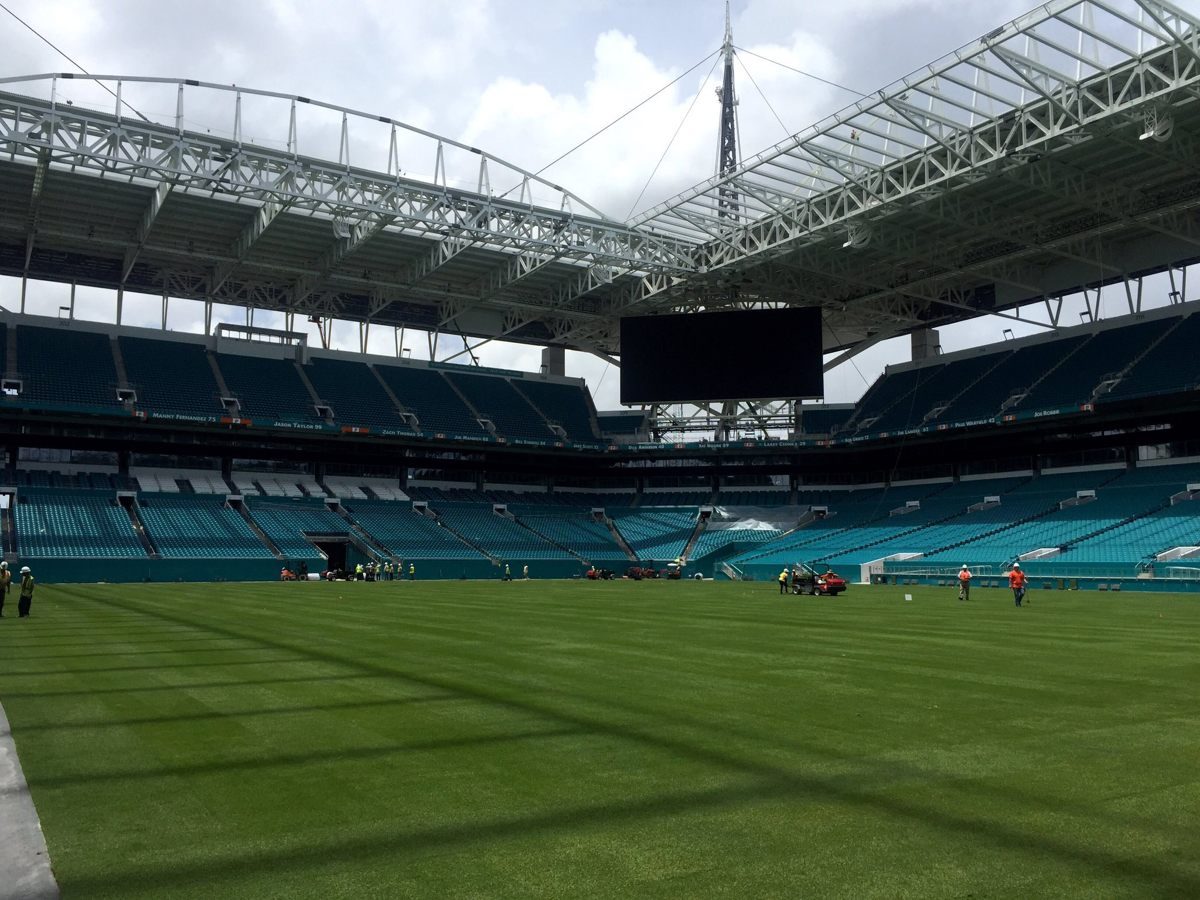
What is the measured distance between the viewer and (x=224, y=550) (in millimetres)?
54344

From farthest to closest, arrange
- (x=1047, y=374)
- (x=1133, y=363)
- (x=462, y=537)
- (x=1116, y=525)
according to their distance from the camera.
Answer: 1. (x=462, y=537)
2. (x=1047, y=374)
3. (x=1133, y=363)
4. (x=1116, y=525)

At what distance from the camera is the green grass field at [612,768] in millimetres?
5547

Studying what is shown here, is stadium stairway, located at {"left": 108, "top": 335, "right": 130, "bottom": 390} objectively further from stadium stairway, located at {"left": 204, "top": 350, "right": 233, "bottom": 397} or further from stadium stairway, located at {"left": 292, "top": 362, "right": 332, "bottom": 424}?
stadium stairway, located at {"left": 292, "top": 362, "right": 332, "bottom": 424}

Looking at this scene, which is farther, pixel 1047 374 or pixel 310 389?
pixel 310 389

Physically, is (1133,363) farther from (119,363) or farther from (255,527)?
(119,363)

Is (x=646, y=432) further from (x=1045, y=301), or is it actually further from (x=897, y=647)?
(x=897, y=647)

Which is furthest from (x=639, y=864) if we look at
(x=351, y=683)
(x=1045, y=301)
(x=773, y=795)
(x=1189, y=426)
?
(x=1045, y=301)

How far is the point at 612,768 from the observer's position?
26.1 ft

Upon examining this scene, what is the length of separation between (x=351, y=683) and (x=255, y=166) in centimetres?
3659

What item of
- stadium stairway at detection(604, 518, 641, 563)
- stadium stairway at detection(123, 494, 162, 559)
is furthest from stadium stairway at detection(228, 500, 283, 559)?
stadium stairway at detection(604, 518, 641, 563)

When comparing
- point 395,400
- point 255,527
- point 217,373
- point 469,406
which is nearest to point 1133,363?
point 469,406

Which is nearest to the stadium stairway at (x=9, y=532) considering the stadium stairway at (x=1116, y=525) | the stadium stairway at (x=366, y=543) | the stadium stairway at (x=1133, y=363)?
the stadium stairway at (x=366, y=543)

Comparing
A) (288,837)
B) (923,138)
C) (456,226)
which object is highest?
(923,138)

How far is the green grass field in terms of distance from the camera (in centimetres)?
555
